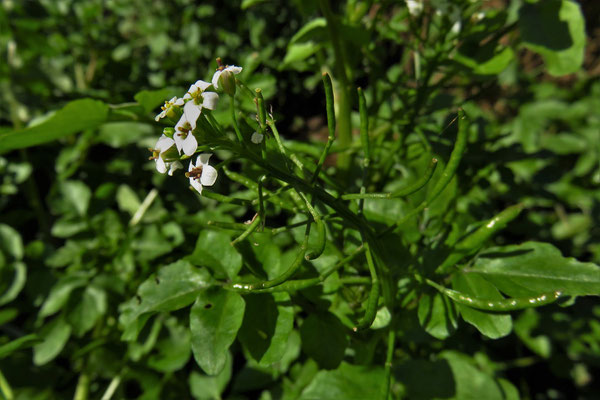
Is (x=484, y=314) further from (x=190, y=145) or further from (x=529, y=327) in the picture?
(x=529, y=327)

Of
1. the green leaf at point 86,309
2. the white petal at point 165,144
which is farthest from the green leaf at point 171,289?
the green leaf at point 86,309

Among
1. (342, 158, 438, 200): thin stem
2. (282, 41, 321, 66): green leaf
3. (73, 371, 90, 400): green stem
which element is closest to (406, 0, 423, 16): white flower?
(282, 41, 321, 66): green leaf

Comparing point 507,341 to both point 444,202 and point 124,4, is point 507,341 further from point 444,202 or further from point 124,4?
point 124,4

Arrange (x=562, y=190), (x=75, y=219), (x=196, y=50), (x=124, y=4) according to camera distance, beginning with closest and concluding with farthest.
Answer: (x=75, y=219), (x=562, y=190), (x=196, y=50), (x=124, y=4)

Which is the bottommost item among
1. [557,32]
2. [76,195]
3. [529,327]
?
[529,327]

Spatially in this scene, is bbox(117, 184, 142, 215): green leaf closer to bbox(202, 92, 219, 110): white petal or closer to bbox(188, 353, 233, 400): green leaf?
bbox(188, 353, 233, 400): green leaf

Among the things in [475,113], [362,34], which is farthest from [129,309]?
[475,113]

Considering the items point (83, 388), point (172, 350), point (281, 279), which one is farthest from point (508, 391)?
point (83, 388)
